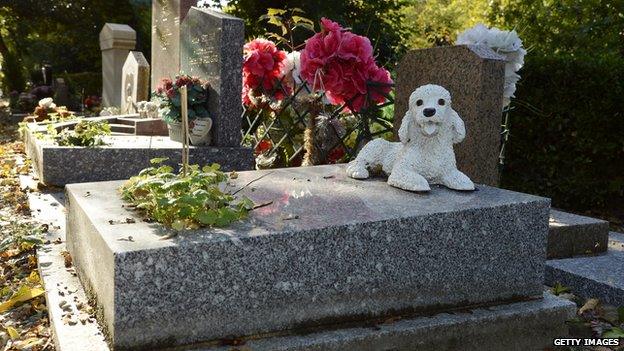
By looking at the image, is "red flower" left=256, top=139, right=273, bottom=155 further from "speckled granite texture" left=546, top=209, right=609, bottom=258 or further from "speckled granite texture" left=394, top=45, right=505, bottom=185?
"speckled granite texture" left=546, top=209, right=609, bottom=258

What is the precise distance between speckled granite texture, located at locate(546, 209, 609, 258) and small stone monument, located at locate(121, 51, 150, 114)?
6.86 meters

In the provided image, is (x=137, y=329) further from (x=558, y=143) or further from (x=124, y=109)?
(x=124, y=109)

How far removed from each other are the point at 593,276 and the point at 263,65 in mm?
3080

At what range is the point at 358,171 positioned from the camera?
10.8 ft

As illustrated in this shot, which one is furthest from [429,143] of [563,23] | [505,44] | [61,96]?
[61,96]

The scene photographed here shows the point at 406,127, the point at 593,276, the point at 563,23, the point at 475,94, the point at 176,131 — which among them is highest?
the point at 563,23

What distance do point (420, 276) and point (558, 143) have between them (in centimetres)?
485

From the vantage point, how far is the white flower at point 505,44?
423cm

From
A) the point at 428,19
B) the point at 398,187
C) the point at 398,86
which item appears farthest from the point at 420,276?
the point at 428,19

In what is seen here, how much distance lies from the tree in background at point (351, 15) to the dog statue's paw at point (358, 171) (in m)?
10.8

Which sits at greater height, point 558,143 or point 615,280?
point 558,143

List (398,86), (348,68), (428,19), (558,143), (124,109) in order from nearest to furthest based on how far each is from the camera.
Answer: (398,86)
(348,68)
(558,143)
(124,109)
(428,19)

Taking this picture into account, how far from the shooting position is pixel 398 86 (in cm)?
432

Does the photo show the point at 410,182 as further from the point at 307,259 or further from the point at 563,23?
the point at 563,23
